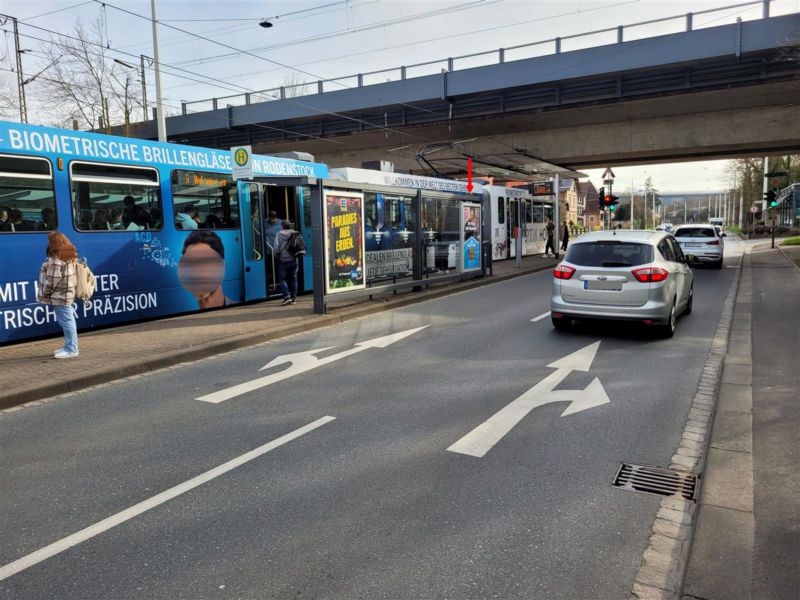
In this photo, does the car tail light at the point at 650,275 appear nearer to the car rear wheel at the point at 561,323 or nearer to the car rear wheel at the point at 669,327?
the car rear wheel at the point at 669,327

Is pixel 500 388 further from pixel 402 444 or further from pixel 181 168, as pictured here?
pixel 181 168

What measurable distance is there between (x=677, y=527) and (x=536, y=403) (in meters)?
2.48

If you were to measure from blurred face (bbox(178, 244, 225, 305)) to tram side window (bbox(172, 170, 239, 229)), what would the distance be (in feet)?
1.61

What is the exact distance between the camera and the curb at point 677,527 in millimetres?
2990

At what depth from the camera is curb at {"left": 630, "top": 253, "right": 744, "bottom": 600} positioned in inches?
118

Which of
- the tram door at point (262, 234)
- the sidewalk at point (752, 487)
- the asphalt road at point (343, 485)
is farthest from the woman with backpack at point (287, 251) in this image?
the sidewalk at point (752, 487)

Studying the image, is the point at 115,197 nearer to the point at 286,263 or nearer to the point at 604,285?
the point at 286,263

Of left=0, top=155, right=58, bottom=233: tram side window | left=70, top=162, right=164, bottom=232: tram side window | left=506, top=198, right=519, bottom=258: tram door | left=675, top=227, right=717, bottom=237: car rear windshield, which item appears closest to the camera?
left=0, top=155, right=58, bottom=233: tram side window

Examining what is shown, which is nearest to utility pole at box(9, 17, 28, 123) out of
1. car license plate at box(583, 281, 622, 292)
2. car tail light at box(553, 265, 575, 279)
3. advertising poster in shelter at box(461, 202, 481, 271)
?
advertising poster in shelter at box(461, 202, 481, 271)

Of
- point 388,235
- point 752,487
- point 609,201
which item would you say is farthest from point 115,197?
point 609,201

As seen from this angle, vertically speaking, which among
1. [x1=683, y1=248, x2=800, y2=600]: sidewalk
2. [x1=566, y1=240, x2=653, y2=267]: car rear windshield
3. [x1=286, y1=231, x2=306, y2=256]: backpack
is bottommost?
[x1=683, y1=248, x2=800, y2=600]: sidewalk

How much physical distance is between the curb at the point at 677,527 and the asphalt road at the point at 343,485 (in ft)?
0.27

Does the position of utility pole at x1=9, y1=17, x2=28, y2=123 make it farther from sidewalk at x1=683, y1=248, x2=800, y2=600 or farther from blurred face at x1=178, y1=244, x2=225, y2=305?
sidewalk at x1=683, y1=248, x2=800, y2=600

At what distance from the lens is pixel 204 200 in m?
11.7
